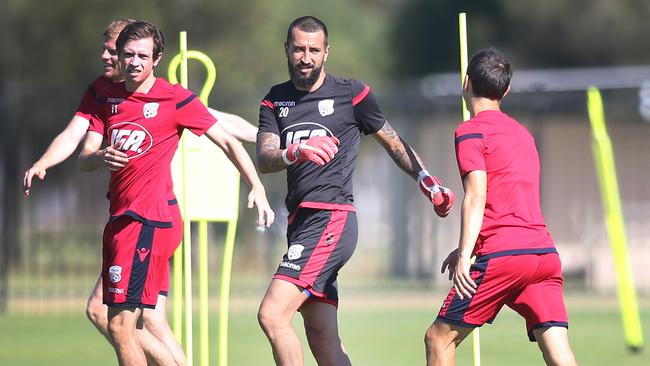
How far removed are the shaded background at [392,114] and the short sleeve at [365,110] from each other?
14.0 meters

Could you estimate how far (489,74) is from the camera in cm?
668

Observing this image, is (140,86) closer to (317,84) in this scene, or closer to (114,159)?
(114,159)

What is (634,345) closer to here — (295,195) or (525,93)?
(295,195)

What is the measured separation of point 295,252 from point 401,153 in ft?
2.90

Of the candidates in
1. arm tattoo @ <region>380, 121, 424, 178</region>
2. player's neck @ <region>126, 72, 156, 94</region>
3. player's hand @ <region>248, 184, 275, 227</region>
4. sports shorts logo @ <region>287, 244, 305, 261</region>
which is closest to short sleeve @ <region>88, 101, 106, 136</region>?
player's neck @ <region>126, 72, 156, 94</region>

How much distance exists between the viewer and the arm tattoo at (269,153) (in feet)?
22.7

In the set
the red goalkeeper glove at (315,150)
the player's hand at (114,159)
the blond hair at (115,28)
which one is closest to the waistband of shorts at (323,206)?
the red goalkeeper glove at (315,150)

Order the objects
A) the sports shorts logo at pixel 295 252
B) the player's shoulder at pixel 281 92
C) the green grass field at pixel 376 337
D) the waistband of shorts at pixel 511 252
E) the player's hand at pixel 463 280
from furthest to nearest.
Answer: the green grass field at pixel 376 337 < the player's shoulder at pixel 281 92 < the sports shorts logo at pixel 295 252 < the waistband of shorts at pixel 511 252 < the player's hand at pixel 463 280

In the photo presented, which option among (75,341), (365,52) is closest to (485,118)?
(75,341)

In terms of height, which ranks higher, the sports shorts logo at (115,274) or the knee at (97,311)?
the sports shorts logo at (115,274)

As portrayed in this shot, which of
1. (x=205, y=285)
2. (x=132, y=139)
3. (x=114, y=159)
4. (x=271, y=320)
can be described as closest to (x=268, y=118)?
(x=132, y=139)

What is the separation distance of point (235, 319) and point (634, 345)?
7.05 m

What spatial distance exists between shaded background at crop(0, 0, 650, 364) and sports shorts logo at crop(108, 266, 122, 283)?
44.8ft

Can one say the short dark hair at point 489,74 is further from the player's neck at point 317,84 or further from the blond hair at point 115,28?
the blond hair at point 115,28
